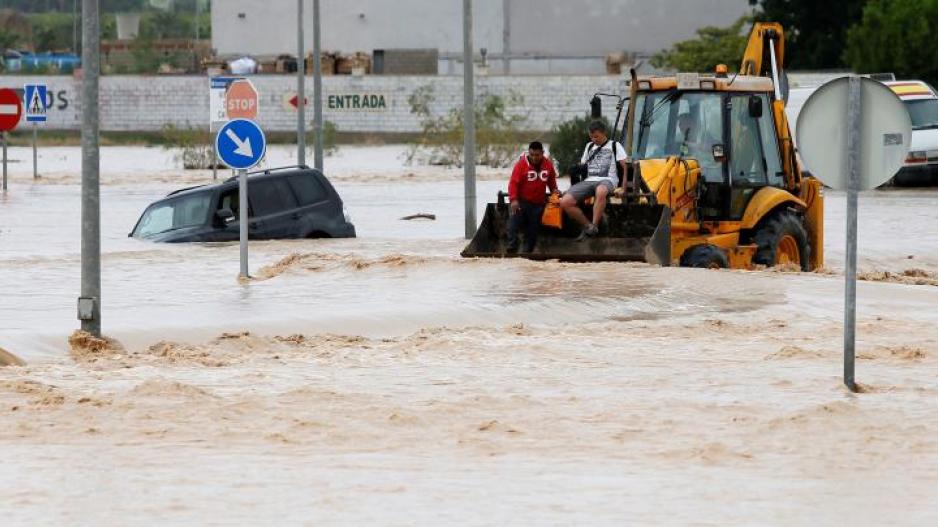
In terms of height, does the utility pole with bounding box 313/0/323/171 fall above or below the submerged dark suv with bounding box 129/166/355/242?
above

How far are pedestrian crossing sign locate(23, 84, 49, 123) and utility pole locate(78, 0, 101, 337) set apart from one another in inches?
1444

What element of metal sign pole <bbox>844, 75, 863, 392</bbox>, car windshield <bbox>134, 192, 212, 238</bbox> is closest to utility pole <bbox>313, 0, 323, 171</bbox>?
car windshield <bbox>134, 192, 212, 238</bbox>

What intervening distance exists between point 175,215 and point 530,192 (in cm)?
783

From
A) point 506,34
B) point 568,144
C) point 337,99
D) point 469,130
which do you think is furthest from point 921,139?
point 506,34

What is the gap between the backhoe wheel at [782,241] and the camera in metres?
23.9

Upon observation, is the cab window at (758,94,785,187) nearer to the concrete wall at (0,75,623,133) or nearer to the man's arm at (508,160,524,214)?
the man's arm at (508,160,524,214)

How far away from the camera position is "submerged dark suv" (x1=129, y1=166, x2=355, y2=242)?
1133 inches

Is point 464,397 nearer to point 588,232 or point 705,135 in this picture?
point 588,232

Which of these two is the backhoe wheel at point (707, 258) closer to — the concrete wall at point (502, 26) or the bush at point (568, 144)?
the bush at point (568, 144)

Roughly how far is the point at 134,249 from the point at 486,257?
6.45 metres

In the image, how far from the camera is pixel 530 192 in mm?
23500

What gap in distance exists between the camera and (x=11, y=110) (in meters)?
46.8

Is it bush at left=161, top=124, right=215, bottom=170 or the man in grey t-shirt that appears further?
bush at left=161, top=124, right=215, bottom=170

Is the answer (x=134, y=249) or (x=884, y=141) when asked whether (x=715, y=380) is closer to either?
(x=884, y=141)
